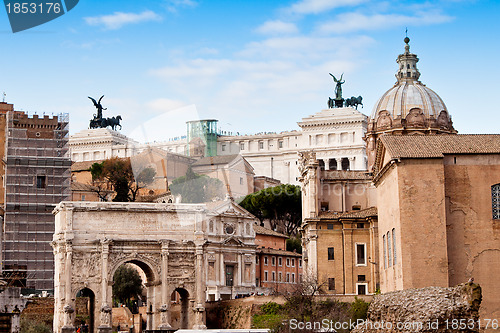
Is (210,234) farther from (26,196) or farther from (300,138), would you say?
(300,138)

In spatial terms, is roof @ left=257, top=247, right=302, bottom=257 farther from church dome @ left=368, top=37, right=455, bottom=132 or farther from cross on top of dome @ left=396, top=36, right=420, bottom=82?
cross on top of dome @ left=396, top=36, right=420, bottom=82

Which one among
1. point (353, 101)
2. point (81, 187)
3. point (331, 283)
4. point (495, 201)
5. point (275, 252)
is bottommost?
point (331, 283)

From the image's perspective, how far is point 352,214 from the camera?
59.3 metres

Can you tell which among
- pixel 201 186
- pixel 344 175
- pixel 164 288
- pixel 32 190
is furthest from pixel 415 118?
pixel 32 190

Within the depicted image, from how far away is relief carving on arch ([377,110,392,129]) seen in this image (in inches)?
2564

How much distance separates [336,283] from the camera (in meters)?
→ 58.6

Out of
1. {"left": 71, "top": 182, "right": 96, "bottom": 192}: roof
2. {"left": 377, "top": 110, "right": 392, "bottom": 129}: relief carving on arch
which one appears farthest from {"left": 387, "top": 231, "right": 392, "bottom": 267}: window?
{"left": 71, "top": 182, "right": 96, "bottom": 192}: roof

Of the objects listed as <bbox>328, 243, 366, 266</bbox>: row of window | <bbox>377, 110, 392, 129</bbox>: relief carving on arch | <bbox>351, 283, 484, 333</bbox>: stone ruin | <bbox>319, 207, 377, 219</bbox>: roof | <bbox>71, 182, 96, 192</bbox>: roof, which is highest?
<bbox>377, 110, 392, 129</bbox>: relief carving on arch

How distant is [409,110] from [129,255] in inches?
851

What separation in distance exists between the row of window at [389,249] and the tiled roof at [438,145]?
410cm

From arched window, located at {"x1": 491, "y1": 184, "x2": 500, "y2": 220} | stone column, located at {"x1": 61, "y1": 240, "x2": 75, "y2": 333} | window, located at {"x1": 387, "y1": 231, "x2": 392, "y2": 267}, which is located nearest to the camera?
arched window, located at {"x1": 491, "y1": 184, "x2": 500, "y2": 220}

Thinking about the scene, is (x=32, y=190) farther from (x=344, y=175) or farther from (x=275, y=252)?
(x=344, y=175)

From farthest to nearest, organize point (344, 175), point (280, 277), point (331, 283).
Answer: point (280, 277)
point (344, 175)
point (331, 283)

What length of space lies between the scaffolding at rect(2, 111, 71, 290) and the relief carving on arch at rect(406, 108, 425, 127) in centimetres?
2557
